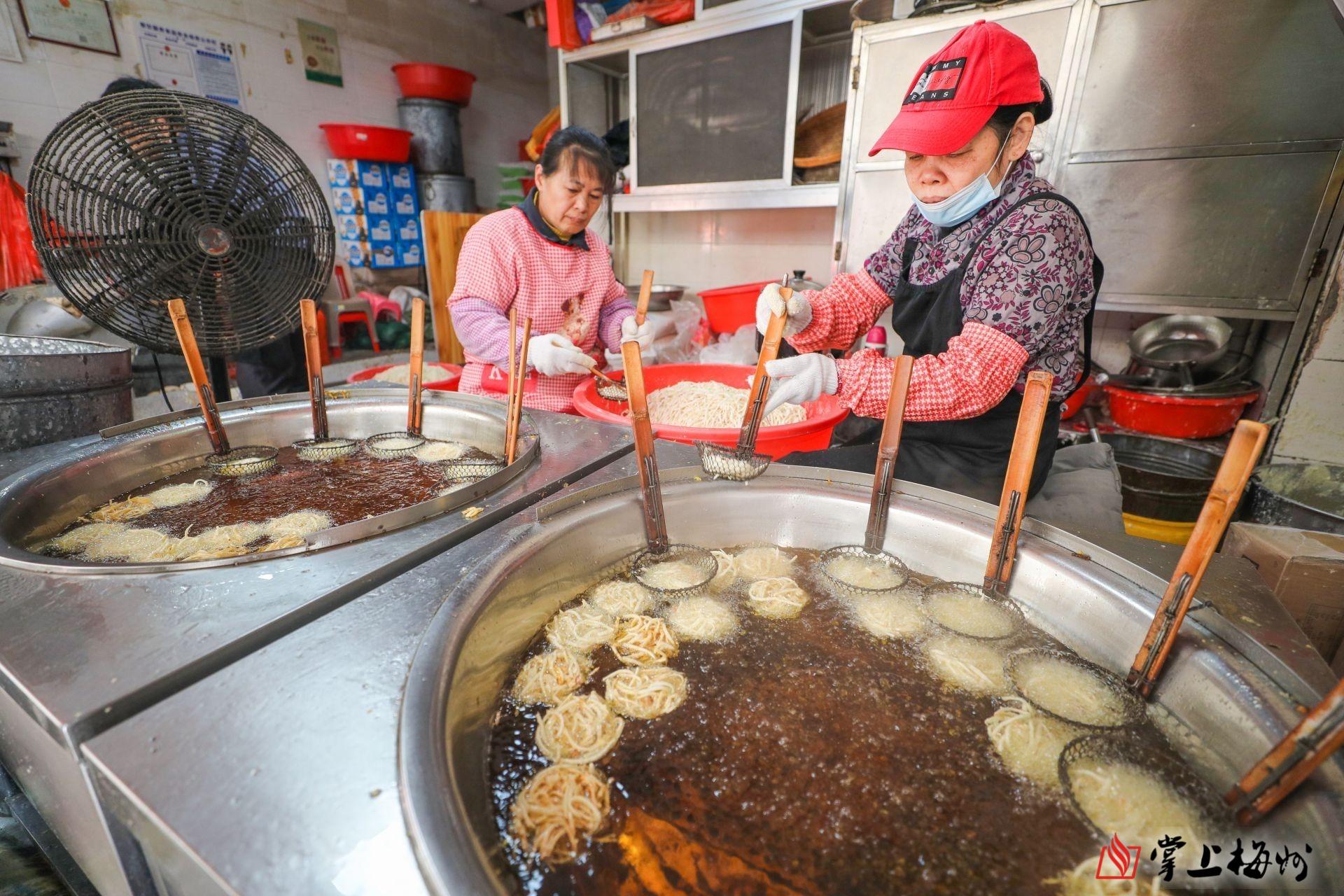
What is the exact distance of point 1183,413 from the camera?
3840 mm

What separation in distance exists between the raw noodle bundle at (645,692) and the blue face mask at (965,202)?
205 centimetres

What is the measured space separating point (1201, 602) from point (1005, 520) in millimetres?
391

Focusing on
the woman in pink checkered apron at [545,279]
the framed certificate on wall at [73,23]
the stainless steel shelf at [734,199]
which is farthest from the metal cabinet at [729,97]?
the framed certificate on wall at [73,23]

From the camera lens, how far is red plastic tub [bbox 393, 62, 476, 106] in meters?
7.08

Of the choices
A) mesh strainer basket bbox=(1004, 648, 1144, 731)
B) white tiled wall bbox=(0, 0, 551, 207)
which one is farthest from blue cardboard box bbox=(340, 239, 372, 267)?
mesh strainer basket bbox=(1004, 648, 1144, 731)

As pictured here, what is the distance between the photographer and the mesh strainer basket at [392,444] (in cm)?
237

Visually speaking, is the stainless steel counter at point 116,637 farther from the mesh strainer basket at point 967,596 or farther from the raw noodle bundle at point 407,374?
the raw noodle bundle at point 407,374

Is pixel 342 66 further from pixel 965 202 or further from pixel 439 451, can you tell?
pixel 965 202

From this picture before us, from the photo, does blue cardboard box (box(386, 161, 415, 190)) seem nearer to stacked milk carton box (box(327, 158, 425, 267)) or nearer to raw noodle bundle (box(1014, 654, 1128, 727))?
stacked milk carton box (box(327, 158, 425, 267))

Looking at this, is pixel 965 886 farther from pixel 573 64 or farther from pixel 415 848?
pixel 573 64

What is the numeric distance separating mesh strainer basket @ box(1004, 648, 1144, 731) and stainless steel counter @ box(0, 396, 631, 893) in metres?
1.35

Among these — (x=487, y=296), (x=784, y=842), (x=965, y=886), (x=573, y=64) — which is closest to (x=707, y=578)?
A: (x=784, y=842)

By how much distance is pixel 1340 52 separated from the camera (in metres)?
3.18

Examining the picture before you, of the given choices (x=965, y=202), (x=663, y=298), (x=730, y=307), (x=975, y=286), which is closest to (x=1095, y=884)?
(x=975, y=286)
